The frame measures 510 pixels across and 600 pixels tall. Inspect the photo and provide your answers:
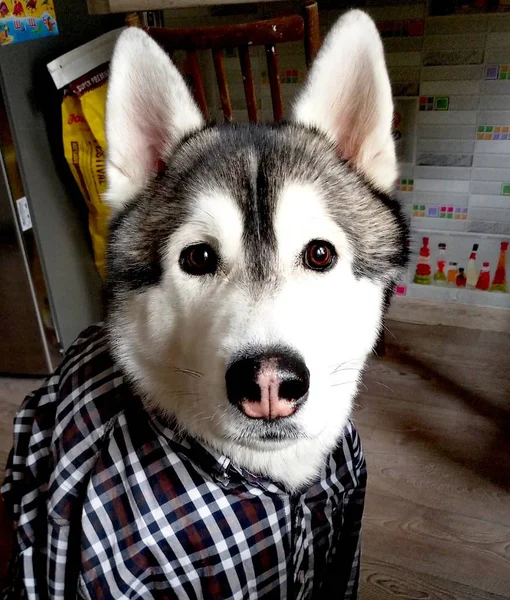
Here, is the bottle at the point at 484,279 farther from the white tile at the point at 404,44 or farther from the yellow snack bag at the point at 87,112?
the yellow snack bag at the point at 87,112

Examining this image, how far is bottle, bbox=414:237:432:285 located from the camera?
214 centimetres

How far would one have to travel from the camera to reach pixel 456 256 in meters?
2.12

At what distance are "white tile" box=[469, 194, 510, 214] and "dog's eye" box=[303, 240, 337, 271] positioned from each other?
58.6 inches

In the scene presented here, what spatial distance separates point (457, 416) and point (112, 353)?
1.27 meters

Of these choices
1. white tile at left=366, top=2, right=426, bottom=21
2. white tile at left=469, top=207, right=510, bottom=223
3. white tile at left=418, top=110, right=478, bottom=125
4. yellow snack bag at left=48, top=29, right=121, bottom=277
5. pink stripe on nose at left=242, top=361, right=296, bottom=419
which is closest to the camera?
pink stripe on nose at left=242, top=361, right=296, bottom=419

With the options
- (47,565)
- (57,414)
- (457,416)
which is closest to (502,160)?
(457,416)

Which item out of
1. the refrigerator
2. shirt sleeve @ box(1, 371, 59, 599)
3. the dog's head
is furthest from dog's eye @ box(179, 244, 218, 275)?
the refrigerator

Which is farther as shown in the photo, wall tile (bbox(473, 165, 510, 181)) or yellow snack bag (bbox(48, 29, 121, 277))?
wall tile (bbox(473, 165, 510, 181))

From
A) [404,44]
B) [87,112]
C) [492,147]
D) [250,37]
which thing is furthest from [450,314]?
[87,112]

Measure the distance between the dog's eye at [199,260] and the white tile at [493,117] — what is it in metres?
1.53

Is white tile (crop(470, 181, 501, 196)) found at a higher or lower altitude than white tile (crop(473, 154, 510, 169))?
lower

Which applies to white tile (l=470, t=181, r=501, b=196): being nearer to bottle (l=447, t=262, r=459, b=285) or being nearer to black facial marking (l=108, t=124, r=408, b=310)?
bottle (l=447, t=262, r=459, b=285)

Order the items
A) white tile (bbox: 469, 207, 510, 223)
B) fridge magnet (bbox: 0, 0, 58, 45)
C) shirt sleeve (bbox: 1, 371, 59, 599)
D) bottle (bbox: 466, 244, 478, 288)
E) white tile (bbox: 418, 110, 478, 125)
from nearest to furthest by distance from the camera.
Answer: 1. shirt sleeve (bbox: 1, 371, 59, 599)
2. fridge magnet (bbox: 0, 0, 58, 45)
3. white tile (bbox: 418, 110, 478, 125)
4. white tile (bbox: 469, 207, 510, 223)
5. bottle (bbox: 466, 244, 478, 288)

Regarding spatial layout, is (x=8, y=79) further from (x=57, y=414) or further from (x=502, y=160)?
(x=502, y=160)
